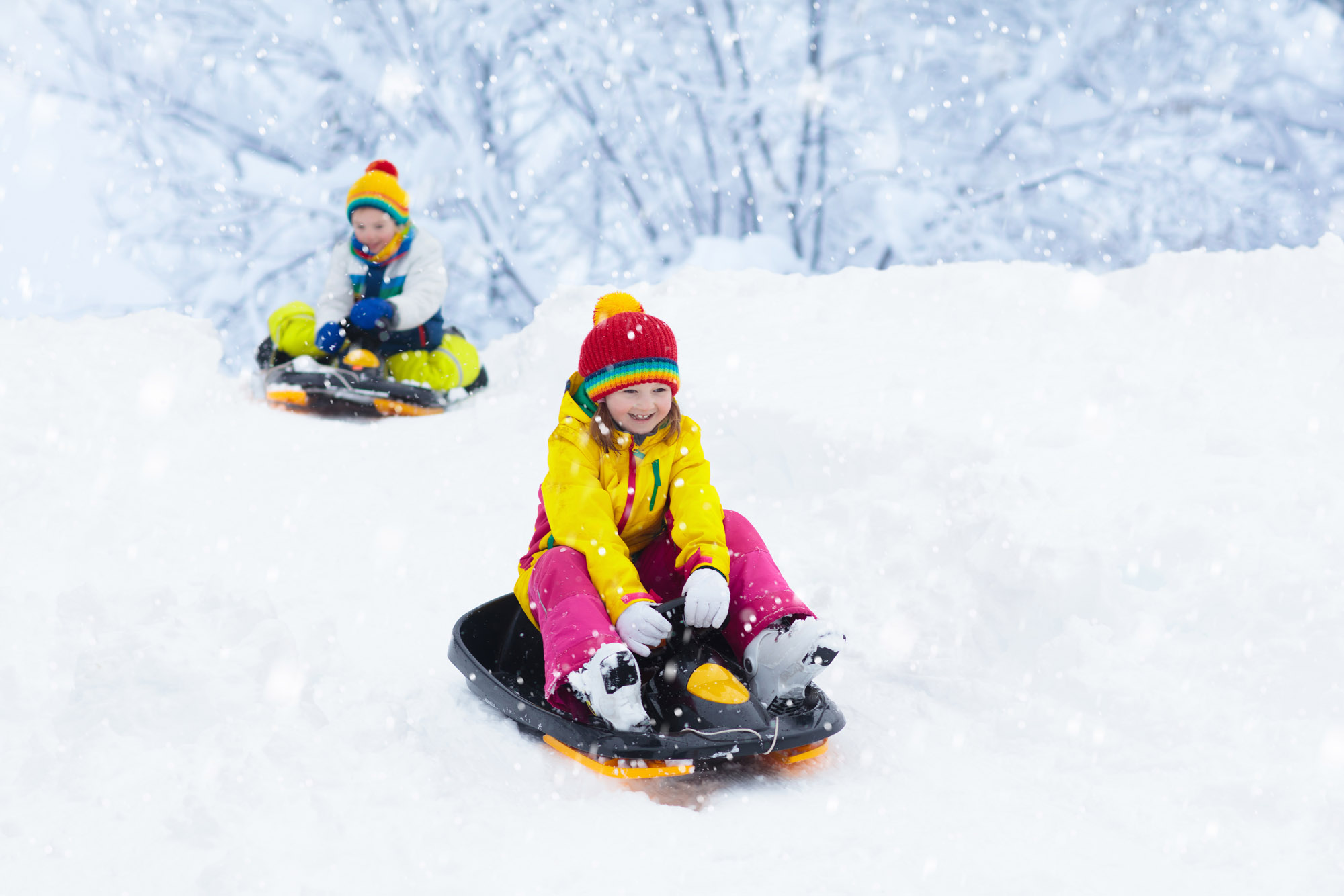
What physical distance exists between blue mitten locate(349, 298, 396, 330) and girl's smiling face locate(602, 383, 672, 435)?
3508mm

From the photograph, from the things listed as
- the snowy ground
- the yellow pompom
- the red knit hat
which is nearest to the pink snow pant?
the snowy ground

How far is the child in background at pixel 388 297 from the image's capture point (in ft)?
19.1

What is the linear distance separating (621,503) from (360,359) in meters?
3.52

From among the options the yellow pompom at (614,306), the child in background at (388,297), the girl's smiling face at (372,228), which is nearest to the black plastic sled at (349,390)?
the child in background at (388,297)

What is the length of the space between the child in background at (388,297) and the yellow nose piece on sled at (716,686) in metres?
3.97

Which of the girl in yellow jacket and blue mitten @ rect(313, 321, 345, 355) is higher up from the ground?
blue mitten @ rect(313, 321, 345, 355)

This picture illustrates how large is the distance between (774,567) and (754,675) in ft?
0.91

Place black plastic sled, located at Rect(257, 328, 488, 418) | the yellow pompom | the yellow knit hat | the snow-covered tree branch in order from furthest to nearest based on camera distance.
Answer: the snow-covered tree branch → the yellow knit hat → black plastic sled, located at Rect(257, 328, 488, 418) → the yellow pompom

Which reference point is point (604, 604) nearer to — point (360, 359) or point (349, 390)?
point (349, 390)

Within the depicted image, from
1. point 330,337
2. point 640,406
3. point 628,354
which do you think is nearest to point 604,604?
point 640,406

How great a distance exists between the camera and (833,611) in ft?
10.4

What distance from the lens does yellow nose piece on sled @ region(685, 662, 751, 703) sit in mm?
2258

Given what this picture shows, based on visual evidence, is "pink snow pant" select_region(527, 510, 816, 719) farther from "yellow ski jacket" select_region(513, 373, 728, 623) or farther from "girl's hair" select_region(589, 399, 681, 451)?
"girl's hair" select_region(589, 399, 681, 451)

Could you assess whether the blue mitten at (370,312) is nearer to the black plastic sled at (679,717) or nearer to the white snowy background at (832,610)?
the white snowy background at (832,610)
